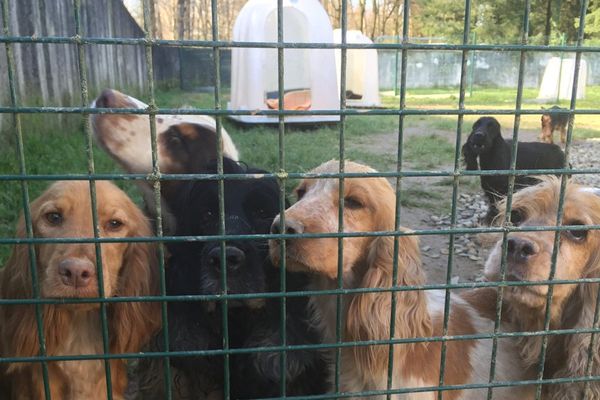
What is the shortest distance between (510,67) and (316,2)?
52.9 ft

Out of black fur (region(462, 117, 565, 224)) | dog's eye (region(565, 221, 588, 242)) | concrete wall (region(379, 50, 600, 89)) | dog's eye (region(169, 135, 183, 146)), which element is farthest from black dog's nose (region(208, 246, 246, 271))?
concrete wall (region(379, 50, 600, 89))

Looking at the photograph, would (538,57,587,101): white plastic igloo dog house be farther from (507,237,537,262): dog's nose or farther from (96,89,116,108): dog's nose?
(507,237,537,262): dog's nose

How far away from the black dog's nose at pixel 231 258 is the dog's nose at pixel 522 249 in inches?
40.1

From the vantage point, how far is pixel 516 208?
7.75 feet

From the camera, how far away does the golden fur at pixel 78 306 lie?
76.1 inches

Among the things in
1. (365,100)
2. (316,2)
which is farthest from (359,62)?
(316,2)

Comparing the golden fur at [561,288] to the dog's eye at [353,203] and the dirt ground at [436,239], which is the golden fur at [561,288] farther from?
the dog's eye at [353,203]

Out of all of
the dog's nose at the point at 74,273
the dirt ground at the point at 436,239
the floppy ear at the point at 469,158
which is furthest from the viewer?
the floppy ear at the point at 469,158

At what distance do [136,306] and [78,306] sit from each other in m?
0.23

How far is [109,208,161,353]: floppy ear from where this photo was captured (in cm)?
207

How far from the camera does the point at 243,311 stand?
98.5 inches

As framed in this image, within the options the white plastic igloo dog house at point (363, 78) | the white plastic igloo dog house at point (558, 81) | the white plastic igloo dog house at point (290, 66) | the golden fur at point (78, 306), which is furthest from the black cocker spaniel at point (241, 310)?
the white plastic igloo dog house at point (558, 81)

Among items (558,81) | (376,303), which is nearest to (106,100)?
(376,303)

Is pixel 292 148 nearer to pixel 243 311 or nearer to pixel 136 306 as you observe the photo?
pixel 243 311
